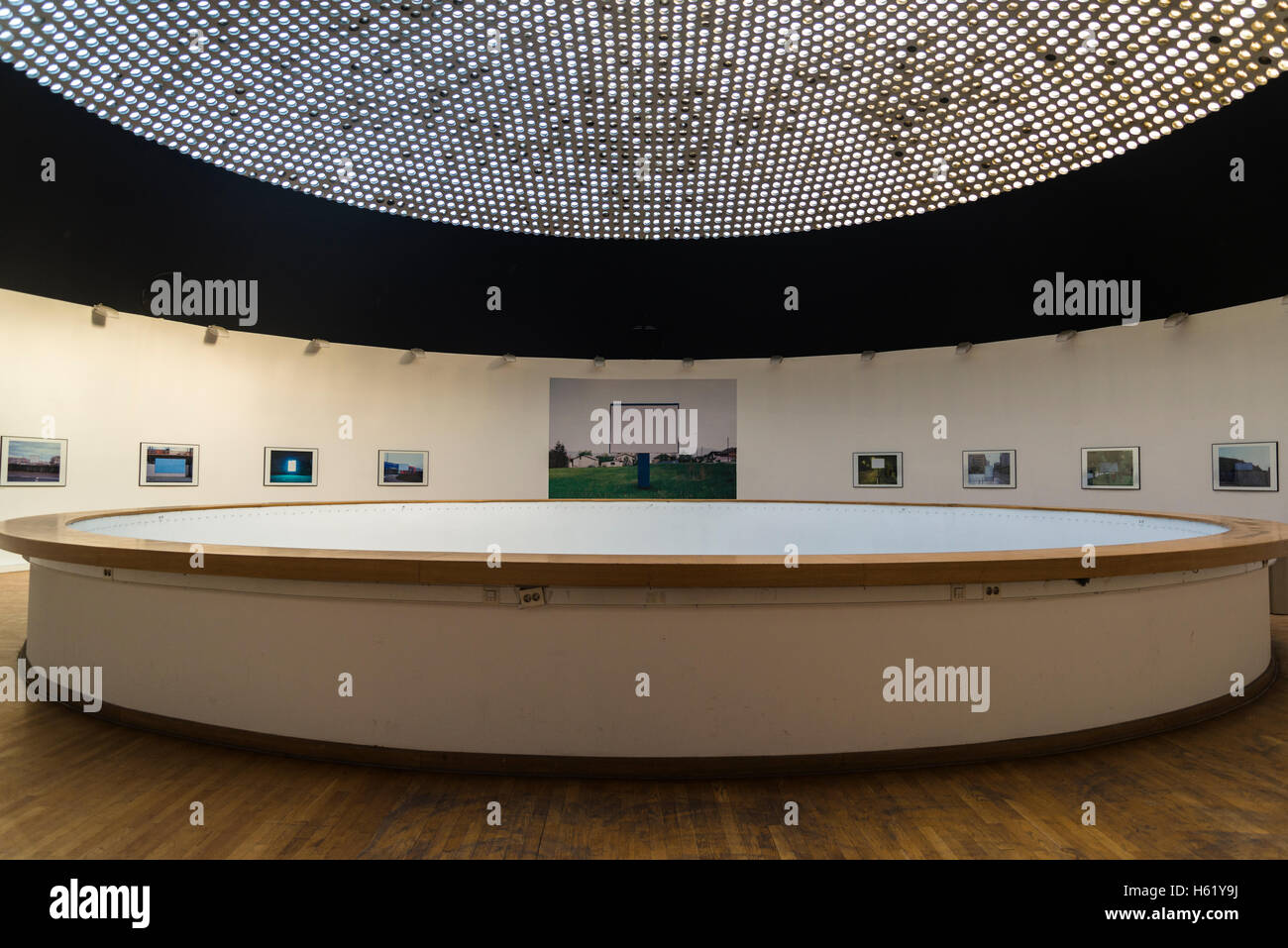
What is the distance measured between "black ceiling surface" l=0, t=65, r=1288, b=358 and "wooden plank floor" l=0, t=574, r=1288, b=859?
9538mm

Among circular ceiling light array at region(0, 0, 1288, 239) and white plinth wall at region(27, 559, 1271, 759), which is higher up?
circular ceiling light array at region(0, 0, 1288, 239)

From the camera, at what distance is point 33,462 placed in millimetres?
10555

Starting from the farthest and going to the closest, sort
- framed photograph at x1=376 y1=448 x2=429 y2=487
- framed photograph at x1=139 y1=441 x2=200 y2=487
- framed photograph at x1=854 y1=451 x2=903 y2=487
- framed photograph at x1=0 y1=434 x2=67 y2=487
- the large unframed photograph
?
the large unframed photograph → framed photograph at x1=854 y1=451 x2=903 y2=487 → framed photograph at x1=376 y1=448 x2=429 y2=487 → framed photograph at x1=139 y1=441 x2=200 y2=487 → framed photograph at x1=0 y1=434 x2=67 y2=487

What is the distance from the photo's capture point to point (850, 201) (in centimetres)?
1399

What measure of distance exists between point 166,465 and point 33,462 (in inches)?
71.2

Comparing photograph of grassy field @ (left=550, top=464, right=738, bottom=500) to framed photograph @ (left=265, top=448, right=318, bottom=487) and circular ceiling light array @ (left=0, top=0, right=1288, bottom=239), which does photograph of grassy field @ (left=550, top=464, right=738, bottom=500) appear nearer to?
framed photograph @ (left=265, top=448, right=318, bottom=487)

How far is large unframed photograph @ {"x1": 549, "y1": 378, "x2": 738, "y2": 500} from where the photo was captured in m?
15.8

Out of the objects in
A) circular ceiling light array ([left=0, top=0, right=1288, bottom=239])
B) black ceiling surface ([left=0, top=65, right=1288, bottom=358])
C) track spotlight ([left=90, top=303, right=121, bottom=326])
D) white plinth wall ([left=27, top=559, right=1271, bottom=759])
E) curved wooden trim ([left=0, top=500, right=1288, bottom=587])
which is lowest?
white plinth wall ([left=27, top=559, right=1271, bottom=759])

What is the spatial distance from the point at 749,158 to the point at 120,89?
33.5ft

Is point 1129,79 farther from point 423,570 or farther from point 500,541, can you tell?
point 423,570

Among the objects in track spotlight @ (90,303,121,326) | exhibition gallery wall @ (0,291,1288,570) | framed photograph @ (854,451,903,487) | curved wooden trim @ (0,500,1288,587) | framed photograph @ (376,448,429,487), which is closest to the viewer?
curved wooden trim @ (0,500,1288,587)

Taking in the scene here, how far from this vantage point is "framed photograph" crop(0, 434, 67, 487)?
10.3m

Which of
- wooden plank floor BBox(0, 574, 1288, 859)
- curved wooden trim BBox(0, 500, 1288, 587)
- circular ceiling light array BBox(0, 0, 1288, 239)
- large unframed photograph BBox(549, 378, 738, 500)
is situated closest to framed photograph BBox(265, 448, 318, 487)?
large unframed photograph BBox(549, 378, 738, 500)

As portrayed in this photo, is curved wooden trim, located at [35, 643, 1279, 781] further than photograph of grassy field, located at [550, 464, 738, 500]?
No
